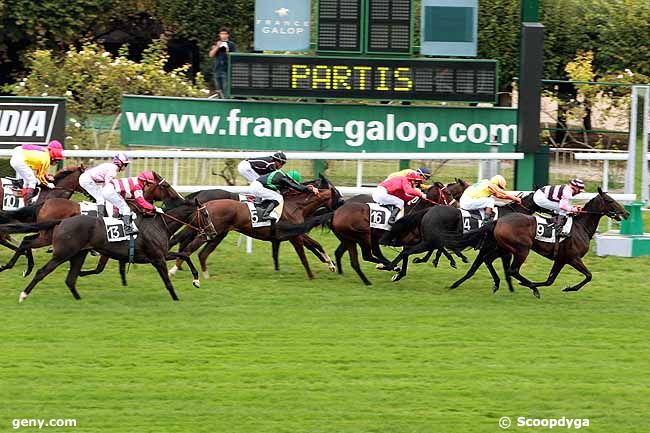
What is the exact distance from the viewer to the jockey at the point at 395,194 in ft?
39.6

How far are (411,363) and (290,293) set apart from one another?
8.67ft

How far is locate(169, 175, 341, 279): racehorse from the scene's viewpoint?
1213 centimetres

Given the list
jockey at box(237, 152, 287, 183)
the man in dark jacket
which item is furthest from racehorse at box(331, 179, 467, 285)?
the man in dark jacket

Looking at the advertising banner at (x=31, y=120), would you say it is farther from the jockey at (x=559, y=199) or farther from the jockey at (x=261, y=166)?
the jockey at (x=559, y=199)

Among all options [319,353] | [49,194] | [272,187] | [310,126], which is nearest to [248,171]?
[272,187]

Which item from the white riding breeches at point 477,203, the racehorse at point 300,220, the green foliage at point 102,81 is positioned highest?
the green foliage at point 102,81

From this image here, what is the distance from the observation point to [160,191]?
11.9 meters

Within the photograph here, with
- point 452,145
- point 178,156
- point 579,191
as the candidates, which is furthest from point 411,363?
point 452,145

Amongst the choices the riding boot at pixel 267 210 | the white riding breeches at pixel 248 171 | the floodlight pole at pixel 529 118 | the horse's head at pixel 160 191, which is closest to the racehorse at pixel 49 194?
the horse's head at pixel 160 191

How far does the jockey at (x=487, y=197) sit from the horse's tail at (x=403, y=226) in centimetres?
41

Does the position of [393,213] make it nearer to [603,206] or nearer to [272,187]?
[272,187]

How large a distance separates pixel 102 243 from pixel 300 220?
2294 millimetres

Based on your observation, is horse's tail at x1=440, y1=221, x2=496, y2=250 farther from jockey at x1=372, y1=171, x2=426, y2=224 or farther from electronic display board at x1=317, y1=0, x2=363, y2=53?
electronic display board at x1=317, y1=0, x2=363, y2=53

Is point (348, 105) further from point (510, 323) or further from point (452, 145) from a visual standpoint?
point (510, 323)
